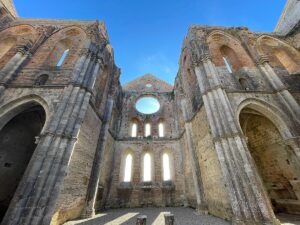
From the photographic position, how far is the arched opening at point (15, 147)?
832cm

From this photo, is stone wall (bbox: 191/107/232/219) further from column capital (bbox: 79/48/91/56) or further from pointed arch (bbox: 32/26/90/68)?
pointed arch (bbox: 32/26/90/68)

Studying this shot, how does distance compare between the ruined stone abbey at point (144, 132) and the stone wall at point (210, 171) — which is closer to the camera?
the ruined stone abbey at point (144, 132)

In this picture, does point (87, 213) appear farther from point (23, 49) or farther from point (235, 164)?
point (23, 49)

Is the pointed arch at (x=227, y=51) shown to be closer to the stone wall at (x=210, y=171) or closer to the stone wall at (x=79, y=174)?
the stone wall at (x=210, y=171)

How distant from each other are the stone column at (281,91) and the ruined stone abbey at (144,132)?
0.20 ft

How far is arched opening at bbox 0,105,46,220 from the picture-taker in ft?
27.3

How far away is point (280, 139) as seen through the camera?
851cm

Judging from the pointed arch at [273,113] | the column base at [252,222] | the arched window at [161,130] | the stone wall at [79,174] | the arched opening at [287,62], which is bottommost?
the column base at [252,222]

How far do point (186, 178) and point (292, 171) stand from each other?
6.87 m

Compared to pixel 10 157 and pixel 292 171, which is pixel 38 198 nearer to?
pixel 10 157

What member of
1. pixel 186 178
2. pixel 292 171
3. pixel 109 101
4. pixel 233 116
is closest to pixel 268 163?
pixel 292 171

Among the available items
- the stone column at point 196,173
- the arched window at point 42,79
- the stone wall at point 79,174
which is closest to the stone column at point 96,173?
the stone wall at point 79,174

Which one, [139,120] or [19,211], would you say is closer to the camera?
[19,211]

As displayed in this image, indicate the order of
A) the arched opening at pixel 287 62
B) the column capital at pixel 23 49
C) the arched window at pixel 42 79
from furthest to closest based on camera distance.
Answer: the arched opening at pixel 287 62, the column capital at pixel 23 49, the arched window at pixel 42 79
